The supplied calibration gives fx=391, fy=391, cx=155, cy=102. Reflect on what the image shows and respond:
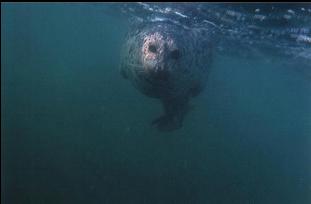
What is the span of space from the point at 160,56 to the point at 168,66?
1.05ft

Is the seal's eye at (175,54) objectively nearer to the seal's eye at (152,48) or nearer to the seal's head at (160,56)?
the seal's head at (160,56)

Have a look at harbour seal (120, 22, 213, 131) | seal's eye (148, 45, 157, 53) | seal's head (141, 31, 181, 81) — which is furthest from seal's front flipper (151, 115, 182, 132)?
seal's eye (148, 45, 157, 53)

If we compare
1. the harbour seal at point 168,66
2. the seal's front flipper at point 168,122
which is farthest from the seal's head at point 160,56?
the seal's front flipper at point 168,122

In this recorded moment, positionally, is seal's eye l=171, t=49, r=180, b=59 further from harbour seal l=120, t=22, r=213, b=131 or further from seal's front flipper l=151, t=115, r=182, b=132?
seal's front flipper l=151, t=115, r=182, b=132

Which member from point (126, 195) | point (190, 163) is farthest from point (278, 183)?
point (126, 195)

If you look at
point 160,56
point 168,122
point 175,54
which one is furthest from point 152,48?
point 168,122

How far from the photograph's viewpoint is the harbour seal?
10.0 meters

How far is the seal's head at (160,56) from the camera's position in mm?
9775

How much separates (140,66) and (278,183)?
17320 millimetres

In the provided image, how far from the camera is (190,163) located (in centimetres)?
2180

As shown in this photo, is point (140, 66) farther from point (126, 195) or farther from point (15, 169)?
point (15, 169)

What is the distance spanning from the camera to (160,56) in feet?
32.2

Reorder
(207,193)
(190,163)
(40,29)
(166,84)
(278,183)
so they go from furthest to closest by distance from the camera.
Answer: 1. (40,29)
2. (278,183)
3. (190,163)
4. (207,193)
5. (166,84)

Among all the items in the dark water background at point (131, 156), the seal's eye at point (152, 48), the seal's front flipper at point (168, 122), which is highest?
the seal's eye at point (152, 48)
